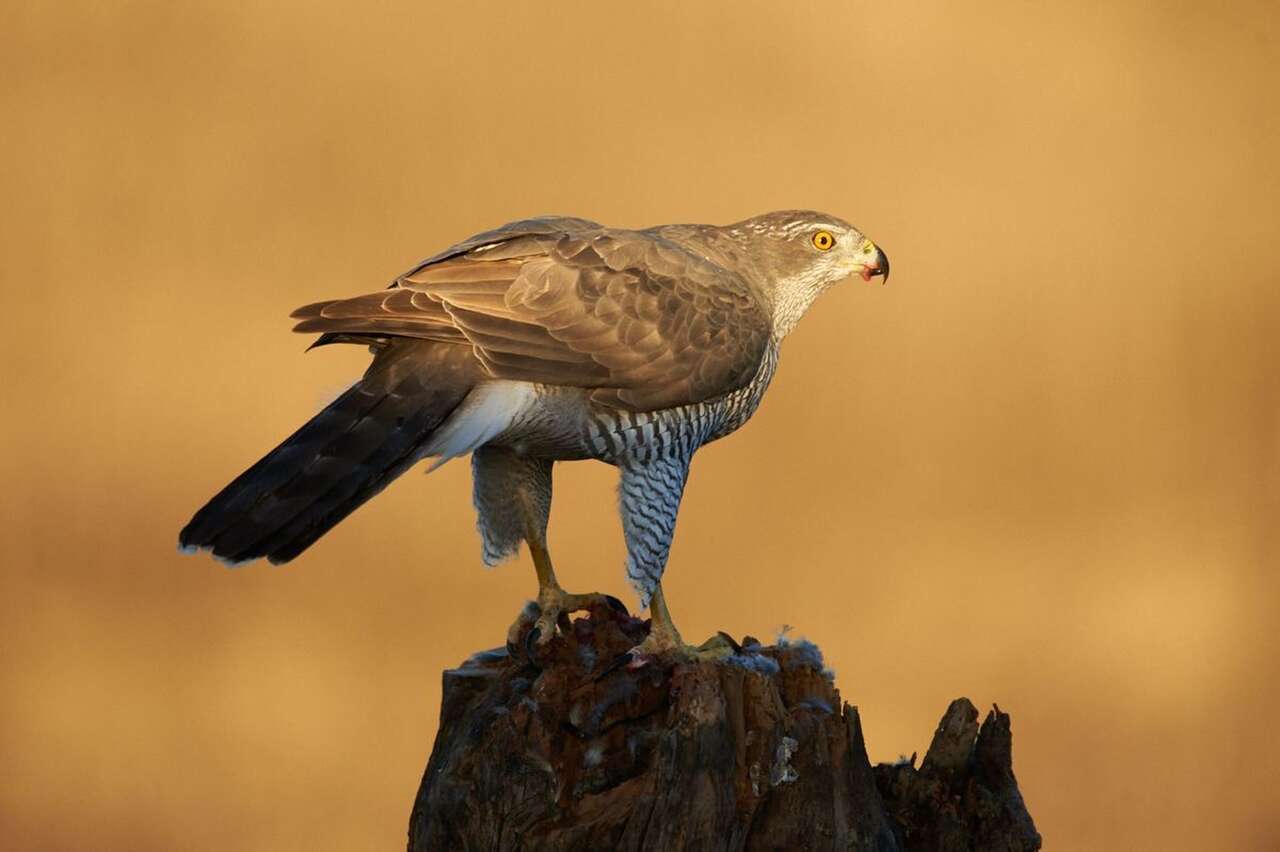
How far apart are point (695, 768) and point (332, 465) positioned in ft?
3.44

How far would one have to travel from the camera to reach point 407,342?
13.4 ft

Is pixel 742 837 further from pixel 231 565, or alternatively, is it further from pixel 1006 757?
→ pixel 231 565

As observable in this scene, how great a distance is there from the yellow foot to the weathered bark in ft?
0.32

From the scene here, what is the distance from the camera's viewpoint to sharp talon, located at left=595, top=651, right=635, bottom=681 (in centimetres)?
424

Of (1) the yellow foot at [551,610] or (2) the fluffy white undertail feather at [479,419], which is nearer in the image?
(2) the fluffy white undertail feather at [479,419]

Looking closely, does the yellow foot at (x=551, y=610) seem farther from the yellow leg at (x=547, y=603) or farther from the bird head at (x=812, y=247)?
the bird head at (x=812, y=247)

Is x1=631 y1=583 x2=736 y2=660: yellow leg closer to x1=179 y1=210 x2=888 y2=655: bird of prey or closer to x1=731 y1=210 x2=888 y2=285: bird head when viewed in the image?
→ x1=179 y1=210 x2=888 y2=655: bird of prey

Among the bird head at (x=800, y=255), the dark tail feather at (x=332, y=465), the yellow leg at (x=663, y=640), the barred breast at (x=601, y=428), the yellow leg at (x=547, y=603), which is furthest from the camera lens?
the bird head at (x=800, y=255)

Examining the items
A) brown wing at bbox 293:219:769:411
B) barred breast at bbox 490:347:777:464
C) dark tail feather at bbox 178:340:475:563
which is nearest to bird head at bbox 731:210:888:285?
brown wing at bbox 293:219:769:411

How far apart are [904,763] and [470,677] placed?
1.12 m

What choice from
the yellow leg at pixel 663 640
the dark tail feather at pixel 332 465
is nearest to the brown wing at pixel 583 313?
the dark tail feather at pixel 332 465

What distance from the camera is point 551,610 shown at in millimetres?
4531

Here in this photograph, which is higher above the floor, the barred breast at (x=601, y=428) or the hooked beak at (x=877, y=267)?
the hooked beak at (x=877, y=267)

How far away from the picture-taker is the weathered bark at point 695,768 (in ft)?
13.0
